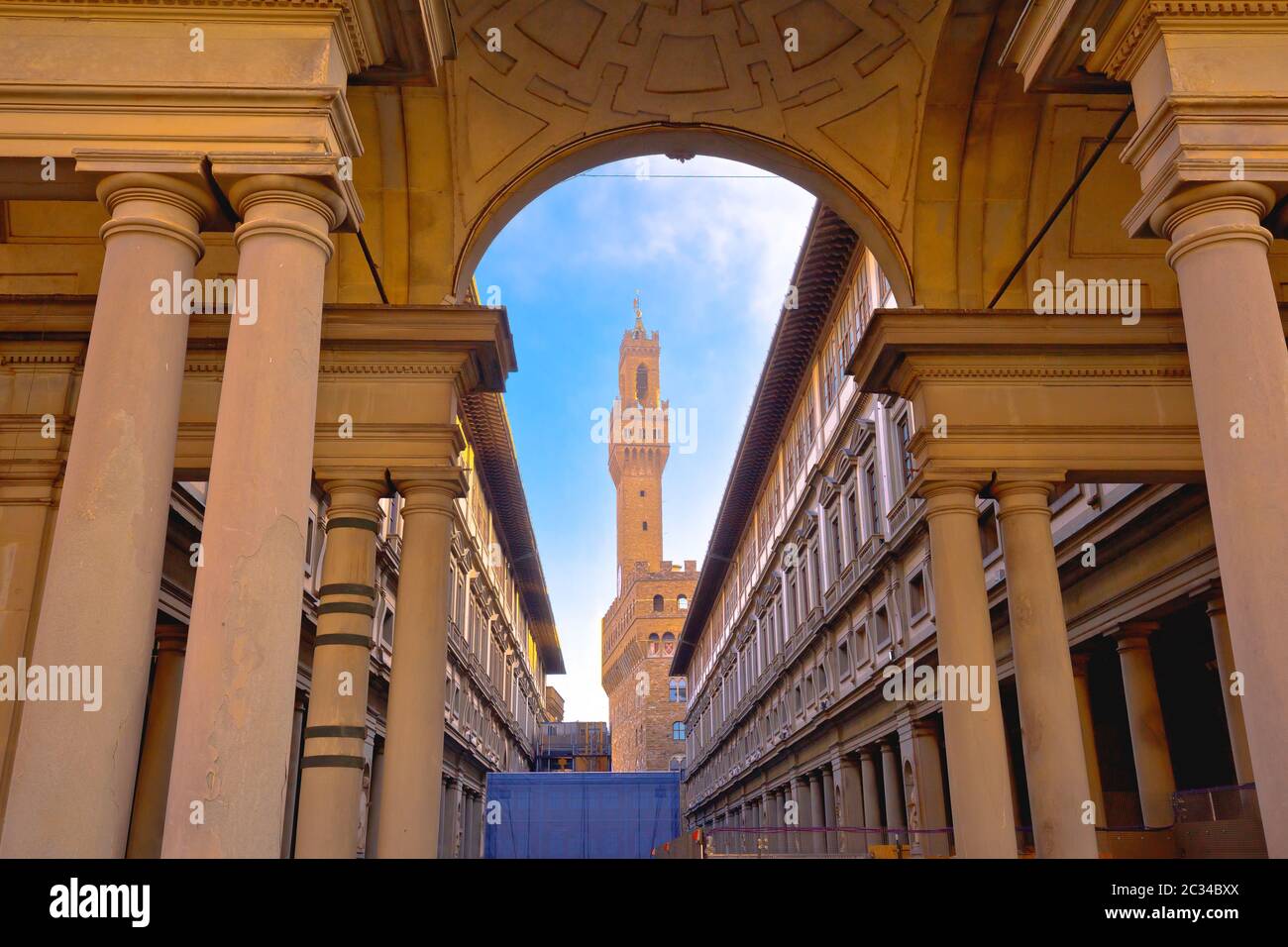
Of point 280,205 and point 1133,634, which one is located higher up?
point 280,205

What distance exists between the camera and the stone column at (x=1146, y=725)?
16.6 meters

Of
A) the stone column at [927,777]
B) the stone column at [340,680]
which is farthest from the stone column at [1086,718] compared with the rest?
the stone column at [340,680]

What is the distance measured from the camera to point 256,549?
646 centimetres

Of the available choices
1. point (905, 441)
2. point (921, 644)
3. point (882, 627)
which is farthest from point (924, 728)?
point (905, 441)

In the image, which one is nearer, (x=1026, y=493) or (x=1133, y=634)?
(x=1026, y=493)

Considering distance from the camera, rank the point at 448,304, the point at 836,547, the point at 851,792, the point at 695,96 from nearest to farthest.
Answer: the point at 448,304 < the point at 695,96 < the point at 851,792 < the point at 836,547

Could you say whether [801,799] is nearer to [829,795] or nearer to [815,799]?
[815,799]

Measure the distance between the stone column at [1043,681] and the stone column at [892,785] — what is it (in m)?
14.6

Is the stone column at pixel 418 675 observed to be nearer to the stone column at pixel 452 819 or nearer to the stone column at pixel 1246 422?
the stone column at pixel 1246 422

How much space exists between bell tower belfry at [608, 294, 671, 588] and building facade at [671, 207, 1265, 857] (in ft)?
180

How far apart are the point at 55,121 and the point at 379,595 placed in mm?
20140

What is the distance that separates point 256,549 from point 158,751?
33.9ft
